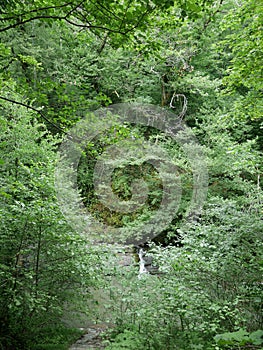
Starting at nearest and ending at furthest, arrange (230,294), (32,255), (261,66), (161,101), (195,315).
→ 1. (195,315)
2. (230,294)
3. (32,255)
4. (261,66)
5. (161,101)

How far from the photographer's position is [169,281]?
12.4 ft

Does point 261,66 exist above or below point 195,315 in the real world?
above

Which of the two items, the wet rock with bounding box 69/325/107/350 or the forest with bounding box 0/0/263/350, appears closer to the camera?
the forest with bounding box 0/0/263/350

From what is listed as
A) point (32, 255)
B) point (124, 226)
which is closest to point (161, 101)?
point (124, 226)

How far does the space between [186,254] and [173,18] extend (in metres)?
2.62

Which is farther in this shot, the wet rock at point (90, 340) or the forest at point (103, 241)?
the wet rock at point (90, 340)

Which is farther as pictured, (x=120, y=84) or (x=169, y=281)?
(x=120, y=84)

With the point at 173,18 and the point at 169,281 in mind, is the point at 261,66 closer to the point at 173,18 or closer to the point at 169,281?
the point at 173,18

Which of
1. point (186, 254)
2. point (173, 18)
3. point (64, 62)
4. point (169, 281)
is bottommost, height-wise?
point (169, 281)

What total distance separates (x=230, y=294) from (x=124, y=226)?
6.17 metres

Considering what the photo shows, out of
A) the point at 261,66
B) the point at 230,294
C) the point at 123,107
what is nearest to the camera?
the point at 230,294

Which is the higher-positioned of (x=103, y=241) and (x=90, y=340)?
(x=103, y=241)

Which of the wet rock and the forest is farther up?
the forest

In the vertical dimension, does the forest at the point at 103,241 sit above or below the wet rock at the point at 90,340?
above
